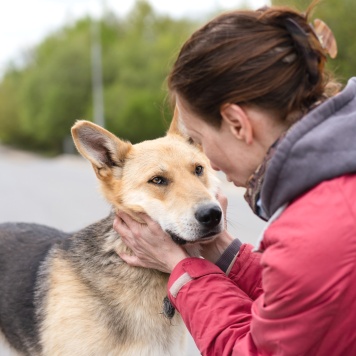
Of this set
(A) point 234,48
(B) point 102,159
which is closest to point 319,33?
(A) point 234,48

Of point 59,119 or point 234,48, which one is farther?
point 59,119

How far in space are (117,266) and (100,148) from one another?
62 cm

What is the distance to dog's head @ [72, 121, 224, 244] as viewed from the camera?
2.83 metres

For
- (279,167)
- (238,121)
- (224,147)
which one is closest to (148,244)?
(224,147)

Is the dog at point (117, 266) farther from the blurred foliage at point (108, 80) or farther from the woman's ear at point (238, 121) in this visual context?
the blurred foliage at point (108, 80)

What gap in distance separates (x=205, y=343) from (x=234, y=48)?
3.45 feet

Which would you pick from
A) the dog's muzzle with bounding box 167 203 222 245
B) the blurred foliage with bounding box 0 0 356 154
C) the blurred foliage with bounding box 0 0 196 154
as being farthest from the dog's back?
the blurred foliage with bounding box 0 0 196 154

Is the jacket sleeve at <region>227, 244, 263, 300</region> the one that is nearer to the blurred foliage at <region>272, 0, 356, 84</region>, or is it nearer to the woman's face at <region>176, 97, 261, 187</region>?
the woman's face at <region>176, 97, 261, 187</region>

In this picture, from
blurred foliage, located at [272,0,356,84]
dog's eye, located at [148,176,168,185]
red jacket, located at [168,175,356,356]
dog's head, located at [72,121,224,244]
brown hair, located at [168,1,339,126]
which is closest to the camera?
red jacket, located at [168,175,356,356]

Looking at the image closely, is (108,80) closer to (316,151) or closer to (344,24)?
(344,24)

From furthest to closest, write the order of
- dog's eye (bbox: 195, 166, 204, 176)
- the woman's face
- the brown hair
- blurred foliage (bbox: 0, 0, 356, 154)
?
1. blurred foliage (bbox: 0, 0, 356, 154)
2. dog's eye (bbox: 195, 166, 204, 176)
3. the woman's face
4. the brown hair

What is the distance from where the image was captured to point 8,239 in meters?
3.90

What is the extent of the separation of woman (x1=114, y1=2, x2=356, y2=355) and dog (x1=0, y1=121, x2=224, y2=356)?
2.18 ft

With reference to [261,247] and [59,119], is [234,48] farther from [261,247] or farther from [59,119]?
[59,119]
